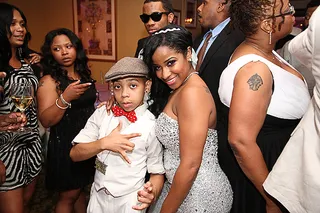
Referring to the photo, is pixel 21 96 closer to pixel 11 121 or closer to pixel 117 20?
pixel 11 121

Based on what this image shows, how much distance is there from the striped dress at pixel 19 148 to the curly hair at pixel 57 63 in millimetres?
147

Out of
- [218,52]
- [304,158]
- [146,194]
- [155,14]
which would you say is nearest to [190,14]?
[155,14]

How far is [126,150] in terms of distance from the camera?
146 cm

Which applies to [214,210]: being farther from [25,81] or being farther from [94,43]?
[94,43]

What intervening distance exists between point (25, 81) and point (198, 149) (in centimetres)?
151

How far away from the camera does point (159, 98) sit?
1729 mm

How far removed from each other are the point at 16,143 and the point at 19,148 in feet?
0.16

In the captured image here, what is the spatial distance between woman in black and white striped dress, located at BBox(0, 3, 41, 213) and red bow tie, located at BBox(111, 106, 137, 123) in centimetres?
71

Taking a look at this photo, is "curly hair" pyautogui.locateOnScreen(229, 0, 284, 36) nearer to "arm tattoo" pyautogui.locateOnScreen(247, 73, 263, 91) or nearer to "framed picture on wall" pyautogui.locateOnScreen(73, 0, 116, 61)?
"arm tattoo" pyautogui.locateOnScreen(247, 73, 263, 91)

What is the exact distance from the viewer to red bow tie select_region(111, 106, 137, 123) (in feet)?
5.16

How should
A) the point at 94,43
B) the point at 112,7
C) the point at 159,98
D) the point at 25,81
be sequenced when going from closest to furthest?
the point at 159,98
the point at 25,81
the point at 112,7
the point at 94,43

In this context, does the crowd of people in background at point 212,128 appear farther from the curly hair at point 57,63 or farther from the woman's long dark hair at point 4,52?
the curly hair at point 57,63

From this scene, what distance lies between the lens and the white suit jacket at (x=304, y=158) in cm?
106

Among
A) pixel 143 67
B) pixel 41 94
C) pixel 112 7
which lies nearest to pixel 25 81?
pixel 41 94
